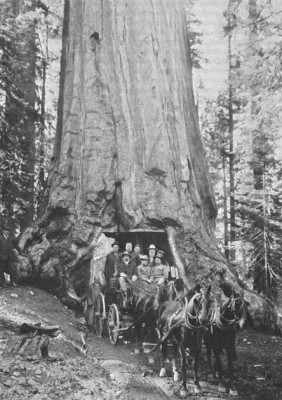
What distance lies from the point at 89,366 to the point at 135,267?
321cm

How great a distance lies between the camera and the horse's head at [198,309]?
6.23m

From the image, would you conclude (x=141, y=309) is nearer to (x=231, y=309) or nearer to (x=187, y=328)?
(x=187, y=328)

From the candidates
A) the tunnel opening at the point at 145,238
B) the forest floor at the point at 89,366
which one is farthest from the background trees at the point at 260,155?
Answer: the forest floor at the point at 89,366

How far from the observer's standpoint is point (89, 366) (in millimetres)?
6484

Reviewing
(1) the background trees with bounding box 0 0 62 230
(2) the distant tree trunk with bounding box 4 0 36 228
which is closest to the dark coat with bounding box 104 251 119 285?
(1) the background trees with bounding box 0 0 62 230

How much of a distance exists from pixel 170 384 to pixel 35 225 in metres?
5.06

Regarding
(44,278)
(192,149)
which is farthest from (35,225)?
(192,149)

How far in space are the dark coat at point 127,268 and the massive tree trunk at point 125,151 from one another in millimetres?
859

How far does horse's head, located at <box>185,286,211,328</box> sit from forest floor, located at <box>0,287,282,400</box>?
846mm

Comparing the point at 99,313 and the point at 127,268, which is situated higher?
the point at 127,268

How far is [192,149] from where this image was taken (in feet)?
37.9

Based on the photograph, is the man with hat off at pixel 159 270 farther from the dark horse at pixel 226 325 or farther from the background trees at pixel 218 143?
the dark horse at pixel 226 325

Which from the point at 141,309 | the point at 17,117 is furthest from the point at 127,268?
the point at 17,117

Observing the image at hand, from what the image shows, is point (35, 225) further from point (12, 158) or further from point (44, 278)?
point (12, 158)
